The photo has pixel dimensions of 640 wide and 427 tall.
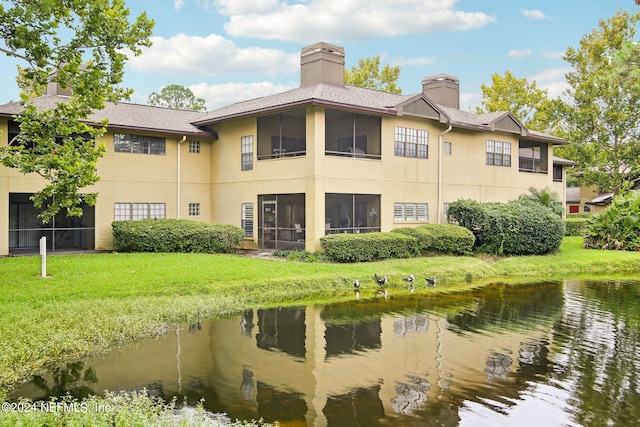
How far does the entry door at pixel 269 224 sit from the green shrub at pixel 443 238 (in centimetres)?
518

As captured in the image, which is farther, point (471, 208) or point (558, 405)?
point (471, 208)

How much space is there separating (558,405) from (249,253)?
16.1 metres

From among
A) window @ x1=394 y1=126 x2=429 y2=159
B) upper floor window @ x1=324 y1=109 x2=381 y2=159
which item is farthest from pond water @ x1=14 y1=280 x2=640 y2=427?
window @ x1=394 y1=126 x2=429 y2=159

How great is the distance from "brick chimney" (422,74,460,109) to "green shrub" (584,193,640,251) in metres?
10.1

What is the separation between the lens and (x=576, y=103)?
4122cm

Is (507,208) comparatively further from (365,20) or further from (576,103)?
(576,103)

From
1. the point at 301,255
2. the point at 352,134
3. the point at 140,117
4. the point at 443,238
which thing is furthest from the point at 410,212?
the point at 140,117

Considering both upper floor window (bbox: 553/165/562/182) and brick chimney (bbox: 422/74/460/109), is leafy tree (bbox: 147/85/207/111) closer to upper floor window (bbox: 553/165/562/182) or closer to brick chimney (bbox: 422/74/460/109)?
brick chimney (bbox: 422/74/460/109)

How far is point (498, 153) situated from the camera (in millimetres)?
29266

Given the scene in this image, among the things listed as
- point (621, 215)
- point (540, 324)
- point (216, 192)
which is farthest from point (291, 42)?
point (540, 324)

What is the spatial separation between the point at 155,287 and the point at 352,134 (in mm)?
12147

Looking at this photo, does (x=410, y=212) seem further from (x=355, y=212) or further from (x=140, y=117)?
(x=140, y=117)

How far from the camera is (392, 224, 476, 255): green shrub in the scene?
22.2 metres

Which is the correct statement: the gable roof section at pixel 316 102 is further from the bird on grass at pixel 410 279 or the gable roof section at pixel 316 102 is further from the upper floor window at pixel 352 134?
the bird on grass at pixel 410 279
